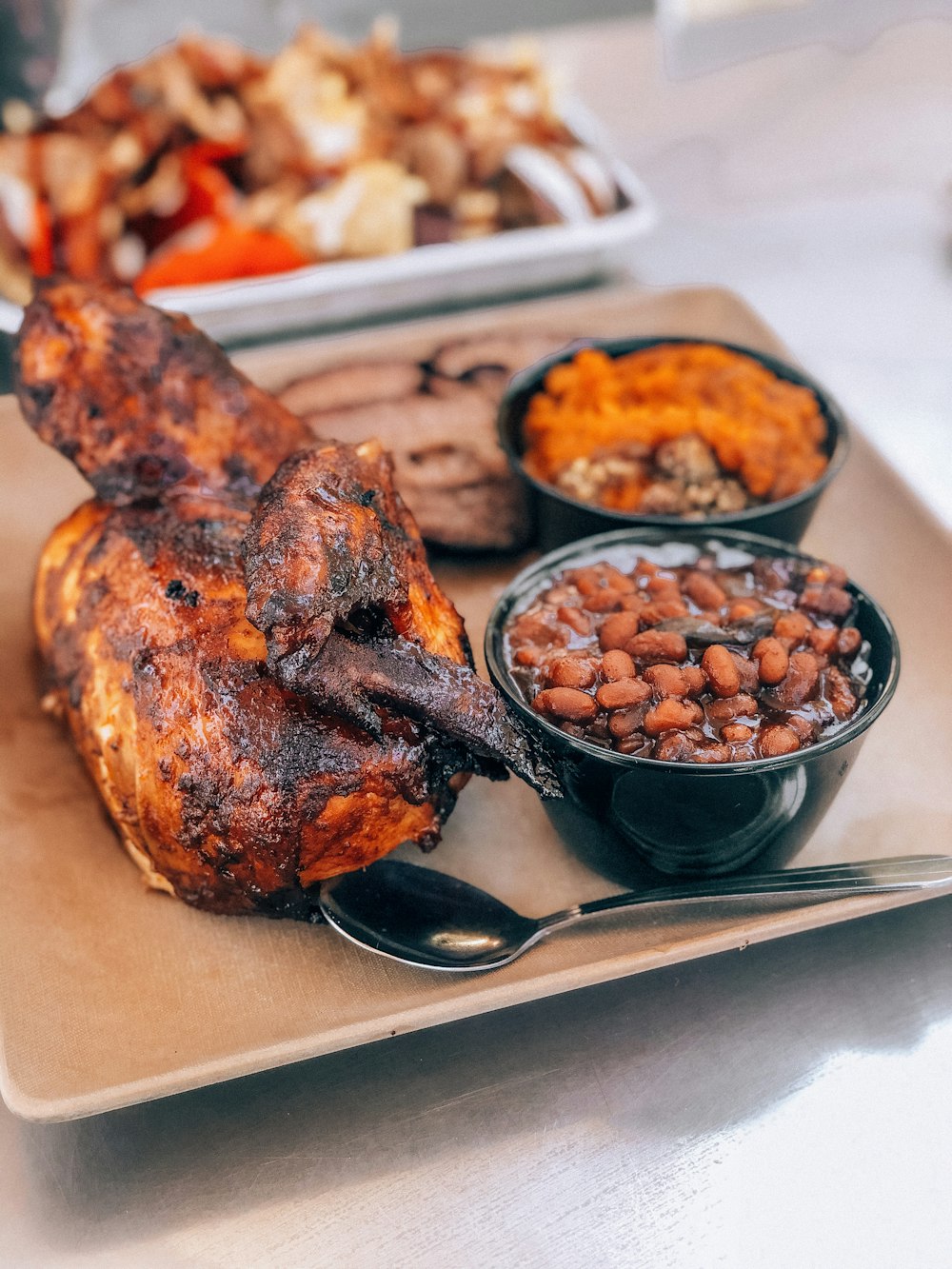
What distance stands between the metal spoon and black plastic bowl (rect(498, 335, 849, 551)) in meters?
0.64

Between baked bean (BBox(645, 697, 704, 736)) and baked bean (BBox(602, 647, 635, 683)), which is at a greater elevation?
baked bean (BBox(602, 647, 635, 683))

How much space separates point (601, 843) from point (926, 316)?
2.56m

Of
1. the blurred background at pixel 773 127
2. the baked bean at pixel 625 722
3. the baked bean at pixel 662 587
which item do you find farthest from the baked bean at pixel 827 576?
the blurred background at pixel 773 127

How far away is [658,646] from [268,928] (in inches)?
27.7

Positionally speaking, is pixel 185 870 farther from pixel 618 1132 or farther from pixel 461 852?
pixel 618 1132

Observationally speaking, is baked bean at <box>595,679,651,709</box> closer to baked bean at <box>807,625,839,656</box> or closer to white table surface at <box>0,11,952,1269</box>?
baked bean at <box>807,625,839,656</box>

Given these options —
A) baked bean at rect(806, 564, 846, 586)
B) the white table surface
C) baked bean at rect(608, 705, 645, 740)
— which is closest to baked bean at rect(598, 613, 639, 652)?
baked bean at rect(608, 705, 645, 740)

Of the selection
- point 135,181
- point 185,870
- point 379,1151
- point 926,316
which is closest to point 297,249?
point 135,181

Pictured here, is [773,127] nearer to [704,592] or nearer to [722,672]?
[704,592]

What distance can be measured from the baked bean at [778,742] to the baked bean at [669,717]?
99 millimetres

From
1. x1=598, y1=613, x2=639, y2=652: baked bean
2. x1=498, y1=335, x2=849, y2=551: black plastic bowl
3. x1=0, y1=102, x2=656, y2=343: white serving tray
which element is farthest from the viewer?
x1=0, y1=102, x2=656, y2=343: white serving tray

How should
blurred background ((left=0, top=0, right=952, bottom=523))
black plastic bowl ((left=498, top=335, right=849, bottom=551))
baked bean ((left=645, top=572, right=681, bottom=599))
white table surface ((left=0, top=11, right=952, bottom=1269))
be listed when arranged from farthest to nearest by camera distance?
blurred background ((left=0, top=0, right=952, bottom=523)) → black plastic bowl ((left=498, top=335, right=849, bottom=551)) → baked bean ((left=645, top=572, right=681, bottom=599)) → white table surface ((left=0, top=11, right=952, bottom=1269))

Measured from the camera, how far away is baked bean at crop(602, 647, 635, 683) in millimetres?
1641

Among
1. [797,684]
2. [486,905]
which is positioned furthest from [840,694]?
[486,905]
